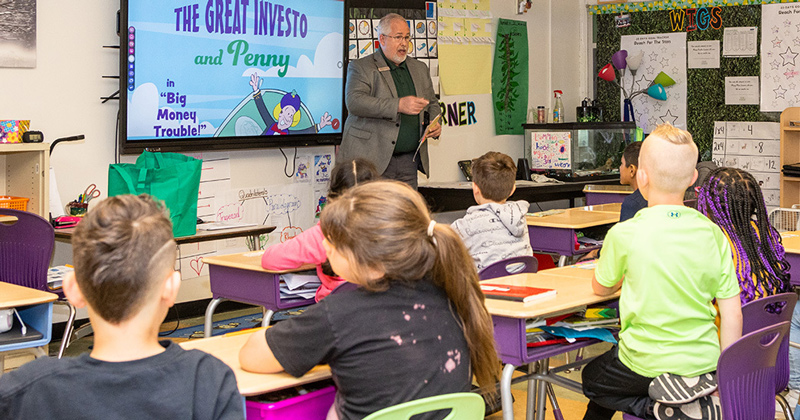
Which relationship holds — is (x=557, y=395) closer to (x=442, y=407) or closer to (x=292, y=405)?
(x=292, y=405)

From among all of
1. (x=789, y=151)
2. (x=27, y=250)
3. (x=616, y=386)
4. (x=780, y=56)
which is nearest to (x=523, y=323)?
(x=616, y=386)

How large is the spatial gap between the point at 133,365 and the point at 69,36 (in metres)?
3.82

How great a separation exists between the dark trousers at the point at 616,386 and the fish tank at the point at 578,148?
14.9 feet

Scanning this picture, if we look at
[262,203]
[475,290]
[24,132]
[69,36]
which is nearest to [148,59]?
[69,36]

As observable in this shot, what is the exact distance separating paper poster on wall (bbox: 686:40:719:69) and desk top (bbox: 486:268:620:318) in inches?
189

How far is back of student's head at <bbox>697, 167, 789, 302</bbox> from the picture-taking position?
2.73 meters

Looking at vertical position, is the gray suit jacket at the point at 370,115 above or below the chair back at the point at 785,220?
above

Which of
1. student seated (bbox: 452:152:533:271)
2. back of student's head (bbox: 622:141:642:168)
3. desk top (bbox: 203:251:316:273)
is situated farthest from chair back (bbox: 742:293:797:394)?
back of student's head (bbox: 622:141:642:168)

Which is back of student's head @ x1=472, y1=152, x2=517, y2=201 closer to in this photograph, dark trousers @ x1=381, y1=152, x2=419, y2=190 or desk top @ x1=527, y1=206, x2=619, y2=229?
desk top @ x1=527, y1=206, x2=619, y2=229

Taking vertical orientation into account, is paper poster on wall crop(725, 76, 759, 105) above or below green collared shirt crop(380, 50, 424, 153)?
above

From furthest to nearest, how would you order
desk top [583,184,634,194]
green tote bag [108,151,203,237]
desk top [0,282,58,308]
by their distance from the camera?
desk top [583,184,634,194], green tote bag [108,151,203,237], desk top [0,282,58,308]

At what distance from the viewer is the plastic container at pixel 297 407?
194 centimetres

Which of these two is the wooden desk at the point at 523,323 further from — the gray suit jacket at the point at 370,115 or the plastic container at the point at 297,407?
the gray suit jacket at the point at 370,115

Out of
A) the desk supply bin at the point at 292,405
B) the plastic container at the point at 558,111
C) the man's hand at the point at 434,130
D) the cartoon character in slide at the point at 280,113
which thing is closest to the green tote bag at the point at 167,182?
the cartoon character in slide at the point at 280,113
